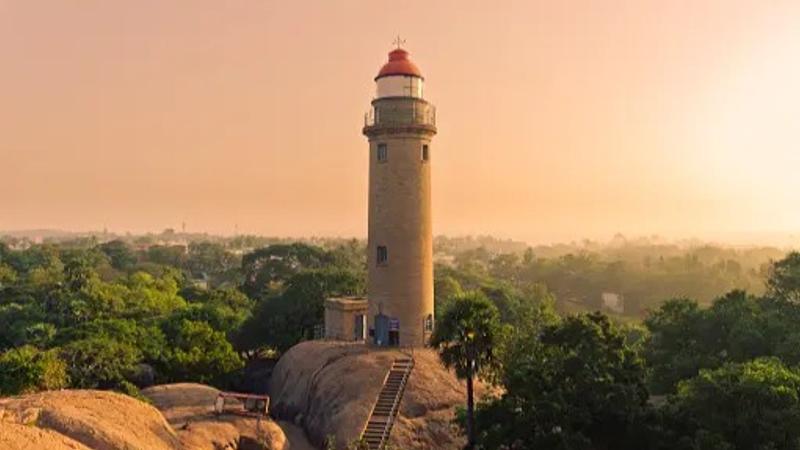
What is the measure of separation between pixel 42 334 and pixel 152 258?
118181 millimetres

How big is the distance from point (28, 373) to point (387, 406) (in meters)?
16.2

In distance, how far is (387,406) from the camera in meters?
28.5

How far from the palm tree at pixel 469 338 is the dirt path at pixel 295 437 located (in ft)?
27.5

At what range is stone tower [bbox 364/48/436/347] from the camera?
3494 cm

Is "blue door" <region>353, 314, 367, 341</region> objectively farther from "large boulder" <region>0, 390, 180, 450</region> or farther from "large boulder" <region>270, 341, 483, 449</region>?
"large boulder" <region>0, 390, 180, 450</region>

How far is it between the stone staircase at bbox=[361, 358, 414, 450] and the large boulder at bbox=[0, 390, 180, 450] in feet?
25.2

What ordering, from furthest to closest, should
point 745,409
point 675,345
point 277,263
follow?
point 277,263 → point 675,345 → point 745,409

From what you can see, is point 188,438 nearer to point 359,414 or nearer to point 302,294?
point 359,414

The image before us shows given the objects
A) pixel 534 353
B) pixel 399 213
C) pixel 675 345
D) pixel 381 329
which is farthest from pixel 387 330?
pixel 675 345

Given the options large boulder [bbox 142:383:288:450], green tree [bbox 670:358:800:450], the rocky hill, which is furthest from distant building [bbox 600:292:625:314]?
green tree [bbox 670:358:800:450]

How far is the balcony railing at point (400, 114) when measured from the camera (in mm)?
34906

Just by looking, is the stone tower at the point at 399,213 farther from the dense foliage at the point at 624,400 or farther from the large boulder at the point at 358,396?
the dense foliage at the point at 624,400

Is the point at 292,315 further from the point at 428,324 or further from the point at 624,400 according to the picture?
the point at 624,400

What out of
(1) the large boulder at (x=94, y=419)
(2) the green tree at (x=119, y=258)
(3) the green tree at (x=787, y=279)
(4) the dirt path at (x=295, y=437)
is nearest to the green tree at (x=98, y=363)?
(4) the dirt path at (x=295, y=437)
